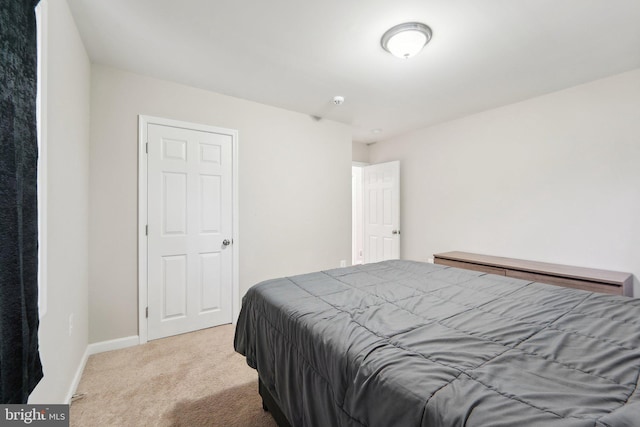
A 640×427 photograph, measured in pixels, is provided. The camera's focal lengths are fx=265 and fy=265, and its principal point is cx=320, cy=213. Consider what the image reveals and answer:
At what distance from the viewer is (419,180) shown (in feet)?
13.9

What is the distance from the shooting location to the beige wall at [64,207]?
1.42 m

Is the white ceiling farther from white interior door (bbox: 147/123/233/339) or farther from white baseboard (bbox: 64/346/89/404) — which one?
white baseboard (bbox: 64/346/89/404)

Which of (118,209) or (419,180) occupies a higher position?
(419,180)

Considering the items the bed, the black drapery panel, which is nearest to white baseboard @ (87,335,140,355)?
the bed

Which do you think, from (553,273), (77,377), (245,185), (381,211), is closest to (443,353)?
(553,273)

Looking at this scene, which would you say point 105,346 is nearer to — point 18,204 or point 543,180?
point 18,204

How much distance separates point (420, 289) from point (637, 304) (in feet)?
3.28

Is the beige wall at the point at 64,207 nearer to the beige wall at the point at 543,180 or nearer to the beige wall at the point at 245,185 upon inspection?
the beige wall at the point at 245,185

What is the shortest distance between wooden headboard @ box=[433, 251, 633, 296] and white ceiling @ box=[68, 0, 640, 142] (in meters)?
1.86

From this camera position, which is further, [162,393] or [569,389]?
[162,393]

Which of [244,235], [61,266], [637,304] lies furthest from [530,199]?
[61,266]

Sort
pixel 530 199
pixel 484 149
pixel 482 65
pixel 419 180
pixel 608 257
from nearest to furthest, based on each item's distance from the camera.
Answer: pixel 482 65
pixel 608 257
pixel 530 199
pixel 484 149
pixel 419 180

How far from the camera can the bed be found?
670 mm

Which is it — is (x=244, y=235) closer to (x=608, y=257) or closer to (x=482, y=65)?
(x=482, y=65)
